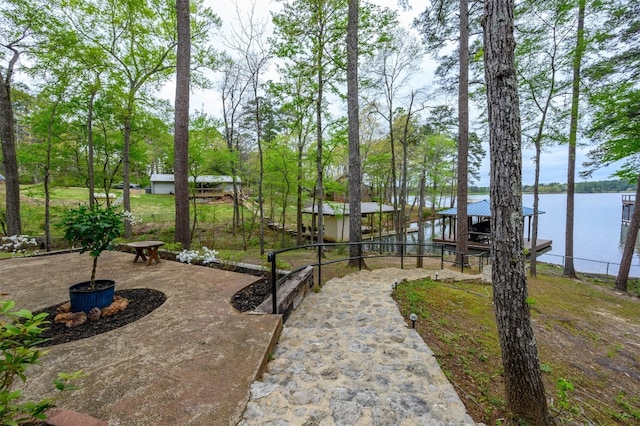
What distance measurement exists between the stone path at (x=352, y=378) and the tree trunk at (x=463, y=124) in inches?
218

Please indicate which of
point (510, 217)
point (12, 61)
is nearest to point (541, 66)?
point (510, 217)

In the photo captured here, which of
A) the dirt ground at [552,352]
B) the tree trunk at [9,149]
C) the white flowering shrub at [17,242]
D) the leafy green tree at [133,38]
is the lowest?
the dirt ground at [552,352]

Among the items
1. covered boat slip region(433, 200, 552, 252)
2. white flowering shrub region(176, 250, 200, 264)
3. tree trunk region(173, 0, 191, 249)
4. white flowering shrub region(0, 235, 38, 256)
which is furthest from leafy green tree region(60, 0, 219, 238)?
covered boat slip region(433, 200, 552, 252)

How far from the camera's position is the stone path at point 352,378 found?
1.80 m

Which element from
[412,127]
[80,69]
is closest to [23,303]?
[80,69]

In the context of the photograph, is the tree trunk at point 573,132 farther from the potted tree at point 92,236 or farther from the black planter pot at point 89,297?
the black planter pot at point 89,297

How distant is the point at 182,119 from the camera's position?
584 cm

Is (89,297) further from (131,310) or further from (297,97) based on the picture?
(297,97)

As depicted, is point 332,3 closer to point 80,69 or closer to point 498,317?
point 80,69

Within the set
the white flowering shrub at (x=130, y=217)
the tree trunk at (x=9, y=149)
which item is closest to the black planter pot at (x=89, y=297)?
the white flowering shrub at (x=130, y=217)

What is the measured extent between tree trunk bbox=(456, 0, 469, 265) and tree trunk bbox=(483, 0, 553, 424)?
6.12 meters

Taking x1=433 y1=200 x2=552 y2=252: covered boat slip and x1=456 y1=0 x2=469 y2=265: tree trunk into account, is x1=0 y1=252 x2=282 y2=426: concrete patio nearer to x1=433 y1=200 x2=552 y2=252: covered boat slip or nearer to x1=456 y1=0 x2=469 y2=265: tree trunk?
x1=456 y1=0 x2=469 y2=265: tree trunk

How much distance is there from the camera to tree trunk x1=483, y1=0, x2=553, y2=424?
1.92 meters

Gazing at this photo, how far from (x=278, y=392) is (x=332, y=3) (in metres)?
9.25
